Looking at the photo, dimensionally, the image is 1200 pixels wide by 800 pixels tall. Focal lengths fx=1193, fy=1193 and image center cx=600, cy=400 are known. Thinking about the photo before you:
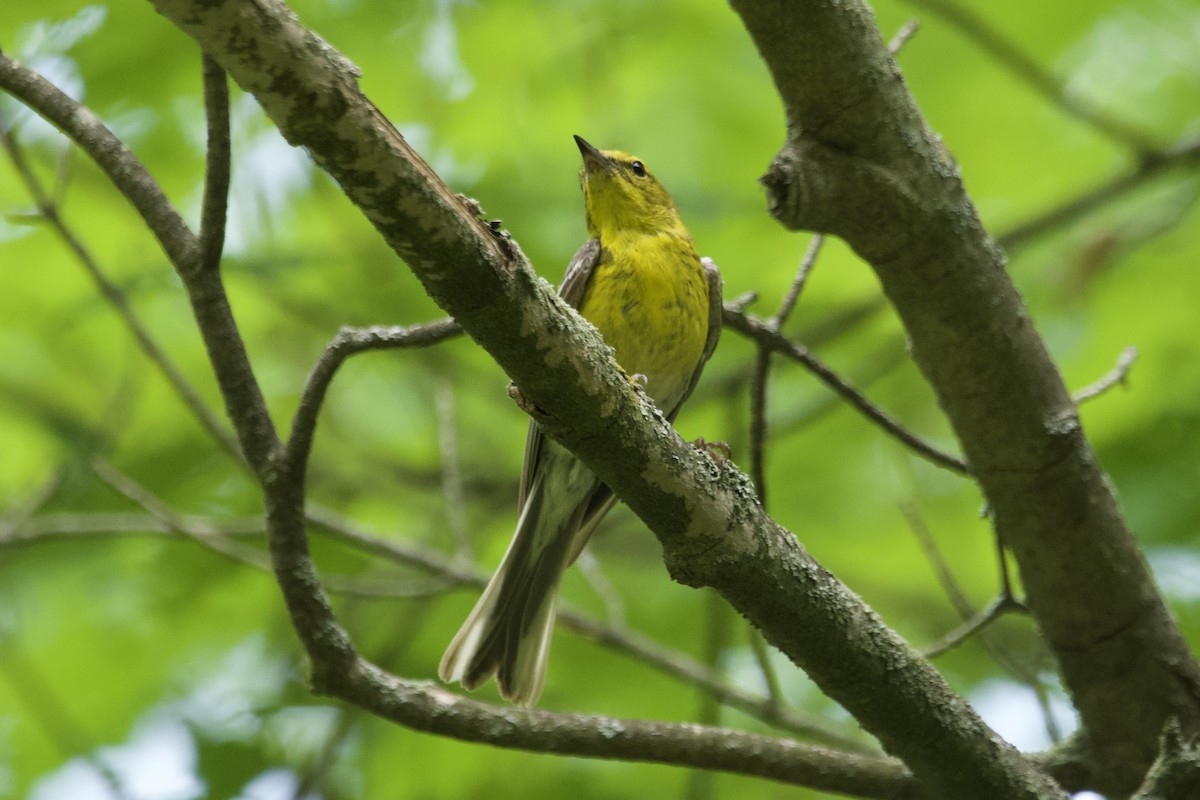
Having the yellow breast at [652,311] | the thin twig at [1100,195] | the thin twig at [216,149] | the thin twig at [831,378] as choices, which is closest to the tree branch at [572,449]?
the thin twig at [216,149]

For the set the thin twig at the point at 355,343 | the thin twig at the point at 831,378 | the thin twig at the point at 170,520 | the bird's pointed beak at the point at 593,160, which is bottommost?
the thin twig at the point at 355,343

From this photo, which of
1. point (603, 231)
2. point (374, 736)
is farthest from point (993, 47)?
point (374, 736)

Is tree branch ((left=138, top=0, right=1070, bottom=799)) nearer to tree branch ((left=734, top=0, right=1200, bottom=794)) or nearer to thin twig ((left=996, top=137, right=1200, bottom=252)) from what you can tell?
tree branch ((left=734, top=0, right=1200, bottom=794))

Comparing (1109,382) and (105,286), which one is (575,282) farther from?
(1109,382)

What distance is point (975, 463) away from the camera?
12.5 ft

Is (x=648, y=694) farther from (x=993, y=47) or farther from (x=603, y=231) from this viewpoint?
(x=993, y=47)

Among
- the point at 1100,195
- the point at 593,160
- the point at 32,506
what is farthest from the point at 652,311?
the point at 32,506

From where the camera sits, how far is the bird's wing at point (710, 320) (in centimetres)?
493

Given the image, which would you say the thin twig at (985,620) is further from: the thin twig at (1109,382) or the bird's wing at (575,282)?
the bird's wing at (575,282)

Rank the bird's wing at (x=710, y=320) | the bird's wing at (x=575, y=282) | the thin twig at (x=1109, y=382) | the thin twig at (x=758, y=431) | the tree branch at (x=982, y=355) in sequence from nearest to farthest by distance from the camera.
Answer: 1. the tree branch at (x=982, y=355)
2. the thin twig at (x=758, y=431)
3. the thin twig at (x=1109, y=382)
4. the bird's wing at (x=575, y=282)
5. the bird's wing at (x=710, y=320)

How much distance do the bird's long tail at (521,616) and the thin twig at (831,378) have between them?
1.15m

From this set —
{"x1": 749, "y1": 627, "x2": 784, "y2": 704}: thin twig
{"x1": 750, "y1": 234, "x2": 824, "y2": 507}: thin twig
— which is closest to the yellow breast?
{"x1": 750, "y1": 234, "x2": 824, "y2": 507}: thin twig

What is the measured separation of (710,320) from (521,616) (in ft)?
4.81

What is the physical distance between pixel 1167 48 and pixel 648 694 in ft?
12.2
